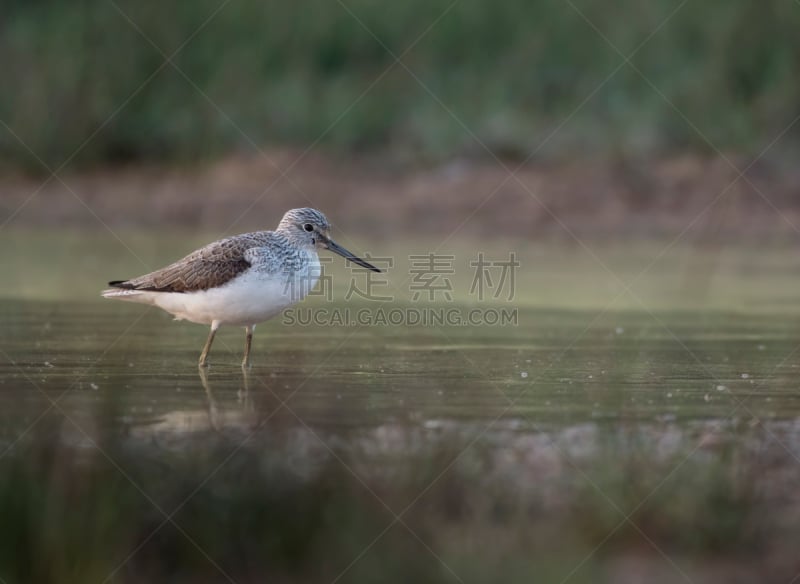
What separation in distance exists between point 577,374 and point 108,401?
334cm

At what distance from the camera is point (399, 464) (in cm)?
584

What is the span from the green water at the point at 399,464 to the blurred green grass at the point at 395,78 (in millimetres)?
9413

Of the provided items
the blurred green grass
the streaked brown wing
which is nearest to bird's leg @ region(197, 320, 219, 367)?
the streaked brown wing

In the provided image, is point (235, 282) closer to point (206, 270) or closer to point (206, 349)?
point (206, 270)

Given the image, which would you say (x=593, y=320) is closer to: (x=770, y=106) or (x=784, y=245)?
(x=784, y=245)

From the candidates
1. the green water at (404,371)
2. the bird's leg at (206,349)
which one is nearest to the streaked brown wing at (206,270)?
the bird's leg at (206,349)

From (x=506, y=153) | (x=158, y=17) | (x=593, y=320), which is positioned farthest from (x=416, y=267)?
(x=158, y=17)

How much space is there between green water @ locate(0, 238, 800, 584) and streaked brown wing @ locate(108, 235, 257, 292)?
0.52m

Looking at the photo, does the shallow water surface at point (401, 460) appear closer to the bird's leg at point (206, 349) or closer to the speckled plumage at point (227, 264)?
the bird's leg at point (206, 349)

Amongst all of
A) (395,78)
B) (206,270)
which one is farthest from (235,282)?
(395,78)

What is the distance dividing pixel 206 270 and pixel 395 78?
1137 cm

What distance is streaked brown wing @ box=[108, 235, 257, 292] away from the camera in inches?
364

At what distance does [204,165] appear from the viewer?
65.6 ft

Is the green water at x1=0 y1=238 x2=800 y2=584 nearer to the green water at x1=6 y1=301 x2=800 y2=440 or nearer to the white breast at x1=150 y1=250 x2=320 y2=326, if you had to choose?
the green water at x1=6 y1=301 x2=800 y2=440
